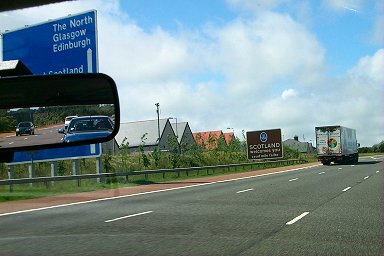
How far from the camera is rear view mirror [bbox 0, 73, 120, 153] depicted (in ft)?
11.8

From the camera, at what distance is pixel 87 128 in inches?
159

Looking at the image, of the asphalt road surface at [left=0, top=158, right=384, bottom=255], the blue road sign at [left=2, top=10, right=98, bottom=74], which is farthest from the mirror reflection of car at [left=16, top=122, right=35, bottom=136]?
the blue road sign at [left=2, top=10, right=98, bottom=74]

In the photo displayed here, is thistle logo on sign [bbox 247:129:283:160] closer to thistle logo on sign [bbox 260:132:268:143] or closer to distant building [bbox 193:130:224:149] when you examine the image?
thistle logo on sign [bbox 260:132:268:143]

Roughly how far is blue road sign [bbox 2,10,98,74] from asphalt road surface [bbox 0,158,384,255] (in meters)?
3.04

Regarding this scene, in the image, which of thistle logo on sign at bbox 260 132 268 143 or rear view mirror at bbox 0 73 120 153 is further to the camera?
thistle logo on sign at bbox 260 132 268 143

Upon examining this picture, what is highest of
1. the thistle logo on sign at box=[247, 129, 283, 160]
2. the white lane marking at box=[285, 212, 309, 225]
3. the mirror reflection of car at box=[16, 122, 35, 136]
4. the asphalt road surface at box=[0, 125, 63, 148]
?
the thistle logo on sign at box=[247, 129, 283, 160]

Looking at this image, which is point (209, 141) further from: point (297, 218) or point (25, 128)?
point (25, 128)

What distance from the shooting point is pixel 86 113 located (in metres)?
3.84

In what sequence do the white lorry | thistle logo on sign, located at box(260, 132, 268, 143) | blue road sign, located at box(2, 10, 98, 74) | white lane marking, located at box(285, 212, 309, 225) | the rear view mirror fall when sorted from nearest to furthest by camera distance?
the rear view mirror, blue road sign, located at box(2, 10, 98, 74), white lane marking, located at box(285, 212, 309, 225), the white lorry, thistle logo on sign, located at box(260, 132, 268, 143)

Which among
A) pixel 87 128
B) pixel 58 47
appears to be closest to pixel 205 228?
pixel 58 47

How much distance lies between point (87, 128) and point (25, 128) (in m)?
0.50

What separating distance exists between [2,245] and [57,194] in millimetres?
13466

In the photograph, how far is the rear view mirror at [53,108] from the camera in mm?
3588

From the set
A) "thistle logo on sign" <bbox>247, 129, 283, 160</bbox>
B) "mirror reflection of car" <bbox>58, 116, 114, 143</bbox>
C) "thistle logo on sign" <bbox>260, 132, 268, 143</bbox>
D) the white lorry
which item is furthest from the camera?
"thistle logo on sign" <bbox>260, 132, 268, 143</bbox>
